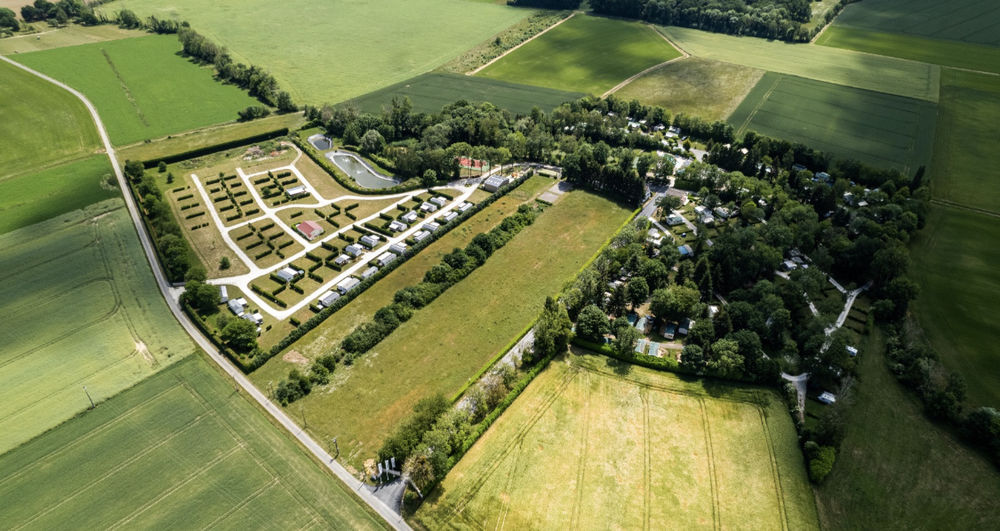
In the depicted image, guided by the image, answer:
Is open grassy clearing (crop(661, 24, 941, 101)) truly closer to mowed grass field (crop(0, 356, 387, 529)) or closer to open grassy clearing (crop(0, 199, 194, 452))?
mowed grass field (crop(0, 356, 387, 529))

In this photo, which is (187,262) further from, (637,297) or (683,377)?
(683,377)

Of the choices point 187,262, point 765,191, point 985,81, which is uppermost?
point 985,81

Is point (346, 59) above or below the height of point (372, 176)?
above

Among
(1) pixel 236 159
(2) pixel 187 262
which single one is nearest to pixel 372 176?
(1) pixel 236 159

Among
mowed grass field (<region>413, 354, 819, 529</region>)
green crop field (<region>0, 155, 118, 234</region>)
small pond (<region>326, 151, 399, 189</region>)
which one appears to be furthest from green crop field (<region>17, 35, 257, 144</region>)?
mowed grass field (<region>413, 354, 819, 529</region>)

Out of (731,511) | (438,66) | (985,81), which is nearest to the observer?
(731,511)
